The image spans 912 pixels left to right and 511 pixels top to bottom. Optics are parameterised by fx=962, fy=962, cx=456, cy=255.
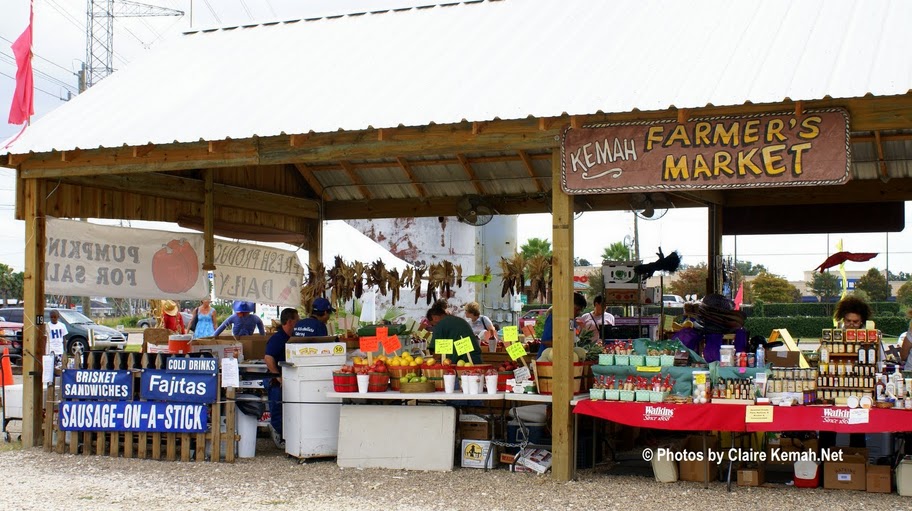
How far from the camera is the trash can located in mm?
9578

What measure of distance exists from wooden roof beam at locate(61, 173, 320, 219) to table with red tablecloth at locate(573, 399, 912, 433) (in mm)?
6273

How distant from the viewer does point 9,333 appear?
25609 mm

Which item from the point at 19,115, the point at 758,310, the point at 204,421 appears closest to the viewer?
the point at 204,421

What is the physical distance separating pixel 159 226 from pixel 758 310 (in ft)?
102

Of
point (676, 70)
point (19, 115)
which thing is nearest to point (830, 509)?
point (676, 70)

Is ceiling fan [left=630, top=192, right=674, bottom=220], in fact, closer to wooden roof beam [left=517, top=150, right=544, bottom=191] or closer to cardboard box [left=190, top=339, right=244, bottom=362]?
wooden roof beam [left=517, top=150, right=544, bottom=191]

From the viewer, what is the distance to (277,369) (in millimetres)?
10375

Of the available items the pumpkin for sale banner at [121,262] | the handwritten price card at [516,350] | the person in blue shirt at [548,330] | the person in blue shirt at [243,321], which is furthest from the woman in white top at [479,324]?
the handwritten price card at [516,350]

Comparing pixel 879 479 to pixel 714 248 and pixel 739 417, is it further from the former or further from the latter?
pixel 714 248

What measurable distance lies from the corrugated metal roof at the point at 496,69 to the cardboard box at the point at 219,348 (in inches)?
104

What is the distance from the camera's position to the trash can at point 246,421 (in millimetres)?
9578

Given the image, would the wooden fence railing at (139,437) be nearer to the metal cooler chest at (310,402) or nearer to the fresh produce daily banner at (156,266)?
the metal cooler chest at (310,402)

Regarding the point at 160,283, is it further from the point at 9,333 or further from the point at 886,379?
the point at 9,333

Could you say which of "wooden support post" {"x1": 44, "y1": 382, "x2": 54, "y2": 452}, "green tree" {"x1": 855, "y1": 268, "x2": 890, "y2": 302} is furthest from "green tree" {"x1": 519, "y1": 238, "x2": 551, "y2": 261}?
"wooden support post" {"x1": 44, "y1": 382, "x2": 54, "y2": 452}
